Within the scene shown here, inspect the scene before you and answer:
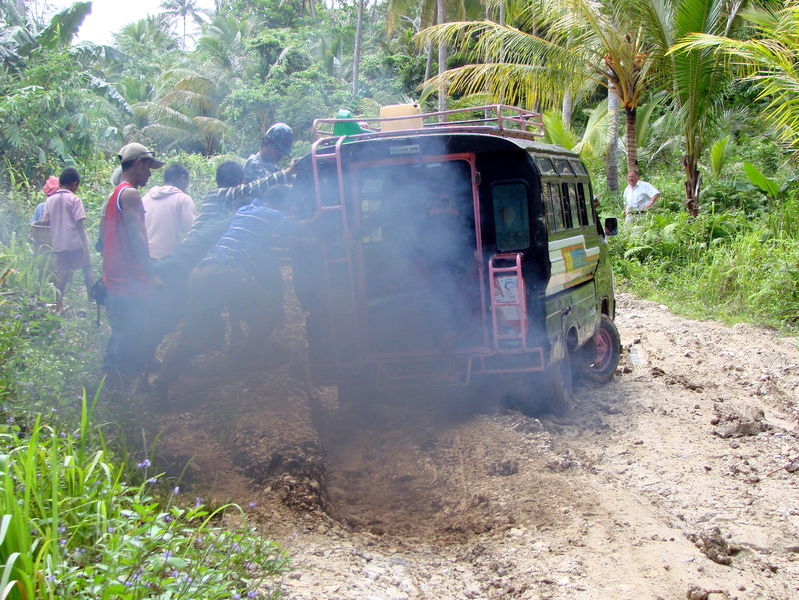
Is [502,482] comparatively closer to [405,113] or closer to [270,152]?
[405,113]

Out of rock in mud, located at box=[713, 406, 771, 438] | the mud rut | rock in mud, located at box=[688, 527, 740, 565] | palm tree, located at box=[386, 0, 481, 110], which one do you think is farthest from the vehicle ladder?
palm tree, located at box=[386, 0, 481, 110]

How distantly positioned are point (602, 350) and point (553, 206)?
251 cm

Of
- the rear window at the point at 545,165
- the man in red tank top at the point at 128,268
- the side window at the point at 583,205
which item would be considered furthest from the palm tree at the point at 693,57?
the man in red tank top at the point at 128,268

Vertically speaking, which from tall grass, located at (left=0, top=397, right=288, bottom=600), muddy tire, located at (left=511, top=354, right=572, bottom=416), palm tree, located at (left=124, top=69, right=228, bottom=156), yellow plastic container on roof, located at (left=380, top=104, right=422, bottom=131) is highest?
palm tree, located at (left=124, top=69, right=228, bottom=156)

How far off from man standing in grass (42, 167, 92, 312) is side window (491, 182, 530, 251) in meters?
4.13

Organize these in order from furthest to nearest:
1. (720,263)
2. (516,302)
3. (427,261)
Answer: (720,263) < (427,261) < (516,302)

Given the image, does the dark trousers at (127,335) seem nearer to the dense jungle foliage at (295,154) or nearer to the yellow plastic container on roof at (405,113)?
the dense jungle foliage at (295,154)

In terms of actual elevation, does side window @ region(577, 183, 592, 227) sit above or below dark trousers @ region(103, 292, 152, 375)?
above

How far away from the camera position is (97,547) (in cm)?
280

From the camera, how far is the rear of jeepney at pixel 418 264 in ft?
18.7

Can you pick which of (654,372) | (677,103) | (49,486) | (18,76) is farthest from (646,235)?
(49,486)

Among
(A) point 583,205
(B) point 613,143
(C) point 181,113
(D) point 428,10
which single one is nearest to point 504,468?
(A) point 583,205

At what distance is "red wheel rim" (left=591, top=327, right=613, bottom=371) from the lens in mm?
8055

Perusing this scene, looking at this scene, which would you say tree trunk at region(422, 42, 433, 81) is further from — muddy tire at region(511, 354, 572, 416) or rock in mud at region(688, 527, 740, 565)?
rock in mud at region(688, 527, 740, 565)
